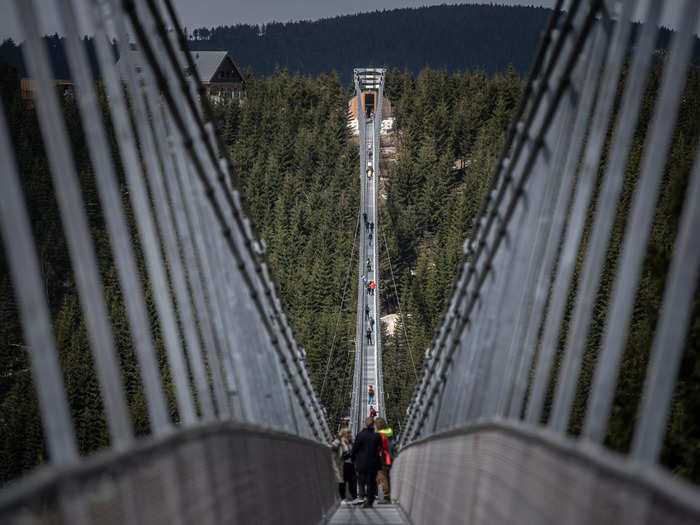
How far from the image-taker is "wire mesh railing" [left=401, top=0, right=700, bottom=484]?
3148 millimetres

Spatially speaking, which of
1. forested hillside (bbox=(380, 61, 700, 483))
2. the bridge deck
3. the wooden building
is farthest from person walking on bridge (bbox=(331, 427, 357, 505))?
the wooden building

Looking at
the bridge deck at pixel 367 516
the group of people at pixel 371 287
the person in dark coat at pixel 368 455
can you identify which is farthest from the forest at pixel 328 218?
the bridge deck at pixel 367 516

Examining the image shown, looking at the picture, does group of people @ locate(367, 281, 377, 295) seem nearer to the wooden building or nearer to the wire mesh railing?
the wire mesh railing

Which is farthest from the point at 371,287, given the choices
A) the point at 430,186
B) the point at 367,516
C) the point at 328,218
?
the point at 367,516

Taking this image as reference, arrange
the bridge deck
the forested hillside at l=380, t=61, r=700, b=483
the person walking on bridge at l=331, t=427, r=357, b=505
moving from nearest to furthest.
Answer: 1. the bridge deck
2. the person walking on bridge at l=331, t=427, r=357, b=505
3. the forested hillside at l=380, t=61, r=700, b=483

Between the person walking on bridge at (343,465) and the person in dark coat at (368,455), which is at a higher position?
the person in dark coat at (368,455)

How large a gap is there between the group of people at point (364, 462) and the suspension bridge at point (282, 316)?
1.39m

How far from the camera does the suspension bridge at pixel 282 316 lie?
284 centimetres

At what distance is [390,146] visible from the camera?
101 meters

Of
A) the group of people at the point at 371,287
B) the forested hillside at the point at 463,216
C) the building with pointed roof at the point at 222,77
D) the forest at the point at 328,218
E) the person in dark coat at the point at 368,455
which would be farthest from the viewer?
the building with pointed roof at the point at 222,77

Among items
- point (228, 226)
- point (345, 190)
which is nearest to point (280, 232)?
point (345, 190)

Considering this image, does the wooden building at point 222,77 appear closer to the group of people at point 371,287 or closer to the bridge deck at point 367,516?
the group of people at point 371,287

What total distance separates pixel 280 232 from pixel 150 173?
253 ft

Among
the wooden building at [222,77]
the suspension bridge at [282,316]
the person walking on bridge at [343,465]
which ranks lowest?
the wooden building at [222,77]
